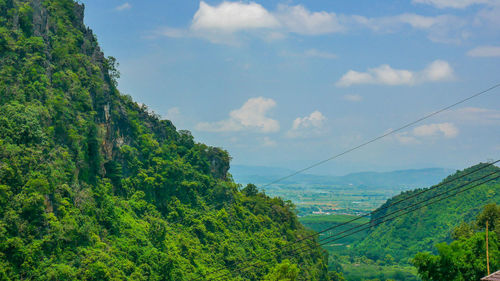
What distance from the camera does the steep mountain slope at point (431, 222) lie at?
271ft

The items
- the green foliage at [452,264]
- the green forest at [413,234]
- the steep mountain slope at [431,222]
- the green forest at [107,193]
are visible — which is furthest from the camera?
the steep mountain slope at [431,222]

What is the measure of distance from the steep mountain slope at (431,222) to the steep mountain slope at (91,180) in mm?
43137

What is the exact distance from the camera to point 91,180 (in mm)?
33344

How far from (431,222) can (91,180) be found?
75.1m

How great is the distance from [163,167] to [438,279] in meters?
27.0

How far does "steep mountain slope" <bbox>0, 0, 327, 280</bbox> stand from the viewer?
2566cm

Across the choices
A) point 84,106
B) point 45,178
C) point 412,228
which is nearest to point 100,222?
point 45,178

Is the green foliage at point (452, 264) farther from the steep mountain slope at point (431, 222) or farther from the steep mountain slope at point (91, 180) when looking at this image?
the steep mountain slope at point (431, 222)

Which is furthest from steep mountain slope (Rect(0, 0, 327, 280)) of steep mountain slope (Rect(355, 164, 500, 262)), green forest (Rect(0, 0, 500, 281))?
steep mountain slope (Rect(355, 164, 500, 262))

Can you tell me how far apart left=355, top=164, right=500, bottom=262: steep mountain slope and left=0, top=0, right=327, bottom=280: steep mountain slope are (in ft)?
142

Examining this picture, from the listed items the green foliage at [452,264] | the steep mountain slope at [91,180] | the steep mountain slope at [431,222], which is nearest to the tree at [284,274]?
the steep mountain slope at [91,180]

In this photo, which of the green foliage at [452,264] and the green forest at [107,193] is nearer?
the green foliage at [452,264]

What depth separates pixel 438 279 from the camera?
24406 mm

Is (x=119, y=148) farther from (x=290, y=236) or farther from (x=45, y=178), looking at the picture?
(x=290, y=236)
